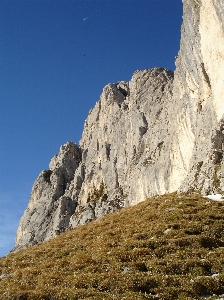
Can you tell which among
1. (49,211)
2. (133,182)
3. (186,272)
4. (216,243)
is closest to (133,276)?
(186,272)

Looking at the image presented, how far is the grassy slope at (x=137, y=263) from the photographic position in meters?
14.0

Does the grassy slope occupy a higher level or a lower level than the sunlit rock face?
lower

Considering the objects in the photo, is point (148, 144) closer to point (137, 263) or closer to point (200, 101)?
point (200, 101)

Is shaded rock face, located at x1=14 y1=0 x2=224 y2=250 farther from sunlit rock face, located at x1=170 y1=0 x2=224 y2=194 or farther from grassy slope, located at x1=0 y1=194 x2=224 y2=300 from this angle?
A: grassy slope, located at x1=0 y1=194 x2=224 y2=300

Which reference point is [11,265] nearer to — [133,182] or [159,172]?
[159,172]

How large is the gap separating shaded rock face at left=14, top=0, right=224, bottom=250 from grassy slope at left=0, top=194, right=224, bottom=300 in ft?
37.6

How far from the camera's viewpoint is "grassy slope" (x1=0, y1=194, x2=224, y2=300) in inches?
551

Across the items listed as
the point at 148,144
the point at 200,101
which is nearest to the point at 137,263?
the point at 200,101

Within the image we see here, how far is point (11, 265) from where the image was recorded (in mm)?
22719

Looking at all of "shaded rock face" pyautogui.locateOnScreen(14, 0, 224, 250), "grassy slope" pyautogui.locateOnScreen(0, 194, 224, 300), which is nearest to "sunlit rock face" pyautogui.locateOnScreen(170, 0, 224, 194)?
"shaded rock face" pyautogui.locateOnScreen(14, 0, 224, 250)

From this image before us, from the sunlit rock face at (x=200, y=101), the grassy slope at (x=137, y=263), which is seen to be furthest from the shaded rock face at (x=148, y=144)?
the grassy slope at (x=137, y=263)

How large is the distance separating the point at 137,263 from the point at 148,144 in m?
72.1

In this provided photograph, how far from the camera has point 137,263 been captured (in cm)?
1661

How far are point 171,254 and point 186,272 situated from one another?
2107 mm
